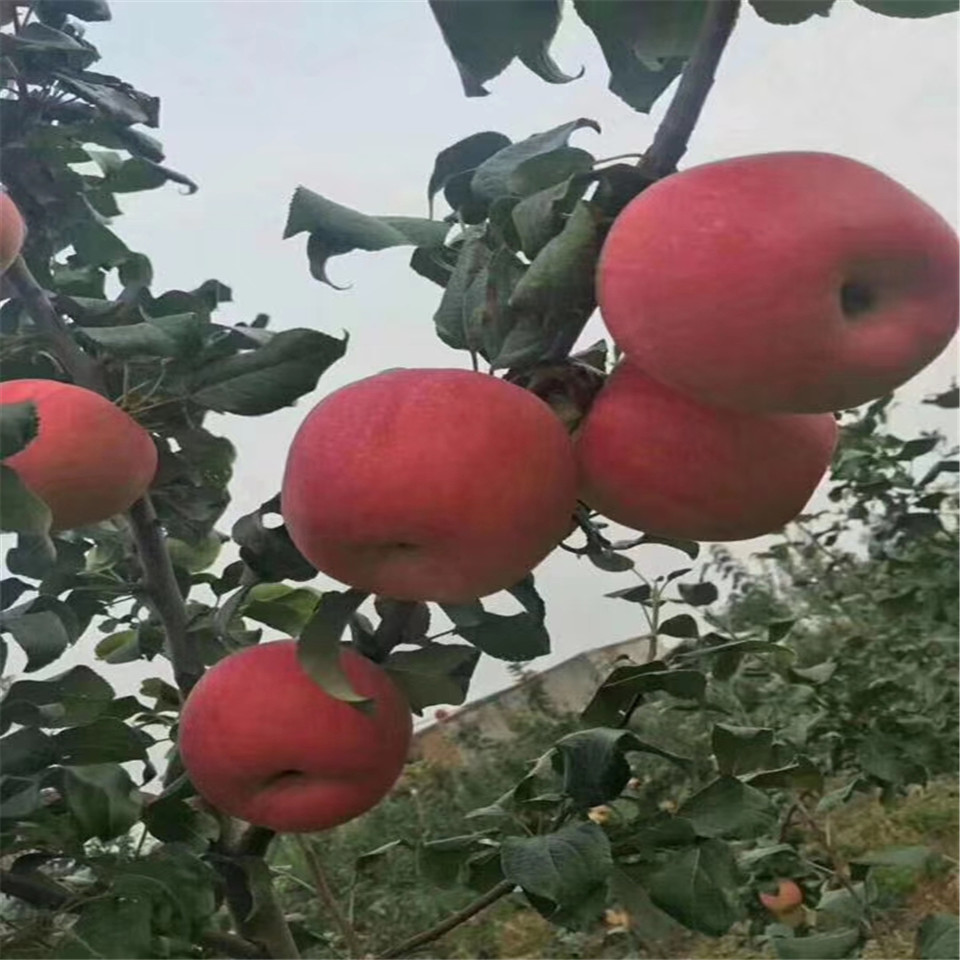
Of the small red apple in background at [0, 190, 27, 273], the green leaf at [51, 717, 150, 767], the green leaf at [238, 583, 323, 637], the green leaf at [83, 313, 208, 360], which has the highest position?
the small red apple in background at [0, 190, 27, 273]

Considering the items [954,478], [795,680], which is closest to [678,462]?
[795,680]

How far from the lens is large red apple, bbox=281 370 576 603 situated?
57 centimetres

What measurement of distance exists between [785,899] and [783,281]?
147 cm

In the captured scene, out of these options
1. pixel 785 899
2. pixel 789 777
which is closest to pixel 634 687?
pixel 789 777

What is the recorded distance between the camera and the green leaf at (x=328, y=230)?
2.12ft

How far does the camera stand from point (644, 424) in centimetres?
57

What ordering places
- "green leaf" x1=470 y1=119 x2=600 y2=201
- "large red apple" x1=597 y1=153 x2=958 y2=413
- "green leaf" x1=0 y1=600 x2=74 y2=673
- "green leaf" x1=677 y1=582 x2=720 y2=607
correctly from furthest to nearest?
"green leaf" x1=677 y1=582 x2=720 y2=607 → "green leaf" x1=0 y1=600 x2=74 y2=673 → "green leaf" x1=470 y1=119 x2=600 y2=201 → "large red apple" x1=597 y1=153 x2=958 y2=413

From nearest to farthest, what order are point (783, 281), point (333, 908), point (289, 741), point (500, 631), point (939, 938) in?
point (783, 281), point (289, 741), point (500, 631), point (333, 908), point (939, 938)

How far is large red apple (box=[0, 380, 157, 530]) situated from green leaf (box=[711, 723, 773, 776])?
17.4 inches

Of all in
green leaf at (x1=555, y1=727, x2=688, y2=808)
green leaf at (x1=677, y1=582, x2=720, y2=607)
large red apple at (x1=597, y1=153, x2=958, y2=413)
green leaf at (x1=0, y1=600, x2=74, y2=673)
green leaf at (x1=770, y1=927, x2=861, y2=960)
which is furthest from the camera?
green leaf at (x1=677, y1=582, x2=720, y2=607)

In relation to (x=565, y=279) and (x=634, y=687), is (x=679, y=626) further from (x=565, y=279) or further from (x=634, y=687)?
(x=565, y=279)

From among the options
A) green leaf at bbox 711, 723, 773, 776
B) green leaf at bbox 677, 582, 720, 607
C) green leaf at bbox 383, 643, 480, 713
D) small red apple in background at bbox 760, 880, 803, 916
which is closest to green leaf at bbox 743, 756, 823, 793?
green leaf at bbox 711, 723, 773, 776

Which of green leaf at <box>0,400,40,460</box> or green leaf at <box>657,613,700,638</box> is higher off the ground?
green leaf at <box>0,400,40,460</box>

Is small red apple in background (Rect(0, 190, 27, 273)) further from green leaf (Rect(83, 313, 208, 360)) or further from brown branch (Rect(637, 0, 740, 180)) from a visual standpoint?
brown branch (Rect(637, 0, 740, 180))
